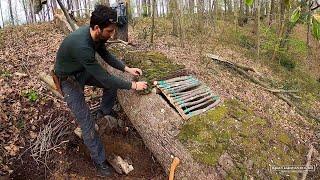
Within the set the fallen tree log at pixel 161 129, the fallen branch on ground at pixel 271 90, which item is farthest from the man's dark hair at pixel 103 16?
the fallen branch on ground at pixel 271 90

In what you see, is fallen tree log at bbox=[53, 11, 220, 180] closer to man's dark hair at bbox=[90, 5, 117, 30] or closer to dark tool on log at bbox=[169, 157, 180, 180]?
dark tool on log at bbox=[169, 157, 180, 180]

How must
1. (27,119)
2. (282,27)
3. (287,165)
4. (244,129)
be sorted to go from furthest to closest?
(282,27), (27,119), (244,129), (287,165)

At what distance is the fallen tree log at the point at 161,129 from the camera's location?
3682 millimetres

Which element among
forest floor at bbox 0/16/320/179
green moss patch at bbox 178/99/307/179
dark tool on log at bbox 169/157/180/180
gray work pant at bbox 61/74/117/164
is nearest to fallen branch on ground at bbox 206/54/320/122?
forest floor at bbox 0/16/320/179

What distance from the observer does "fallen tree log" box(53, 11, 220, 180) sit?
368cm

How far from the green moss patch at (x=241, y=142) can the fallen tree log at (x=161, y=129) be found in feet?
0.32

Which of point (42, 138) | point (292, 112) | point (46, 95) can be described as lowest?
point (292, 112)

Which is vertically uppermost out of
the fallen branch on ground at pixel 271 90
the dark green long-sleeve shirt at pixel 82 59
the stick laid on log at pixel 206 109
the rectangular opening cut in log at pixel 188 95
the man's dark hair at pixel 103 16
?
the man's dark hair at pixel 103 16

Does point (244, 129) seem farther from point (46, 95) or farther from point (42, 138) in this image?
point (46, 95)

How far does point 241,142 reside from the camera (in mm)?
3928

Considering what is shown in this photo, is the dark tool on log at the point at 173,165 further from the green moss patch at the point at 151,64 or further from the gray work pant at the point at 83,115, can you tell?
the green moss patch at the point at 151,64

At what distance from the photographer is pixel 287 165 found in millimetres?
3863

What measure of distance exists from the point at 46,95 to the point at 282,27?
754cm

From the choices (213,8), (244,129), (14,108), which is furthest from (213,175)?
(213,8)
